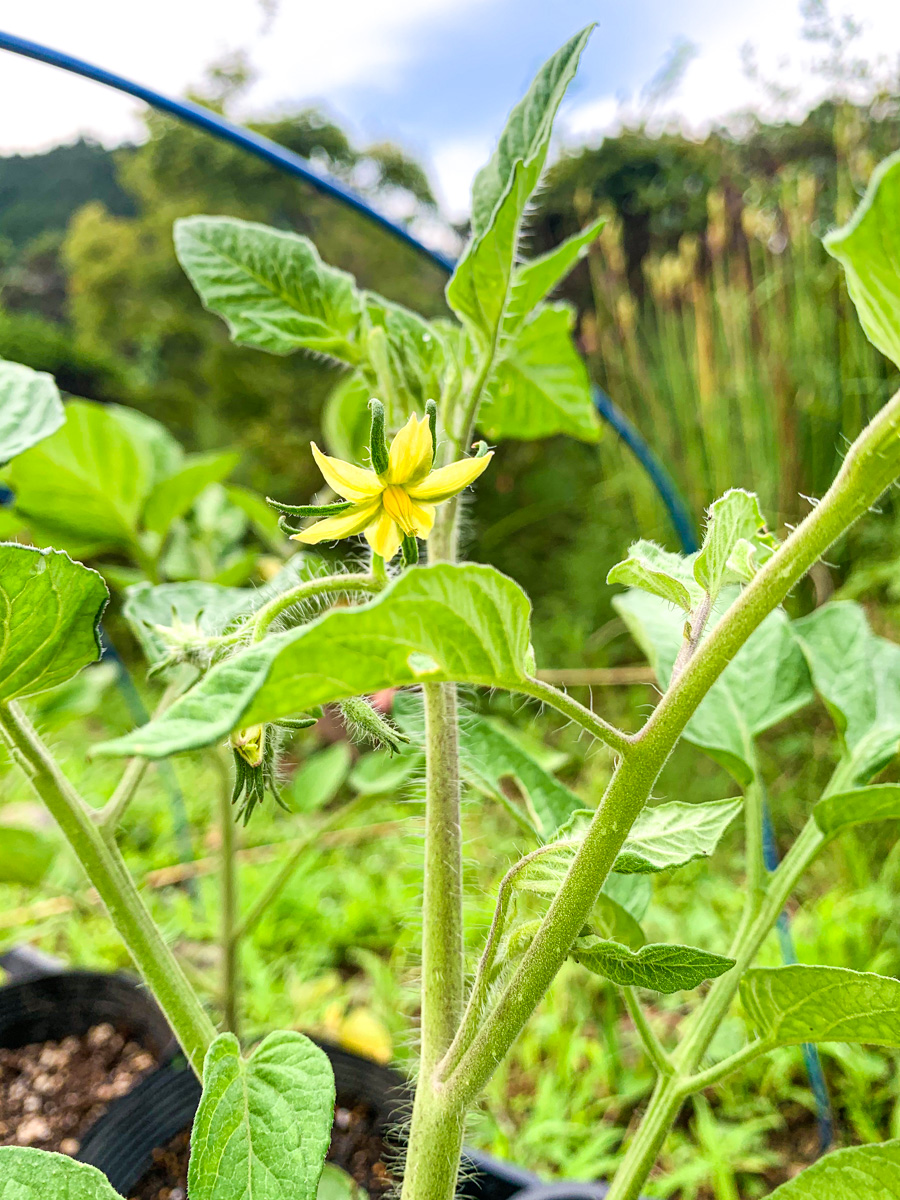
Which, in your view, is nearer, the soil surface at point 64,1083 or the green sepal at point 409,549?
the green sepal at point 409,549

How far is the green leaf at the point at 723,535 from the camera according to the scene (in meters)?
0.22

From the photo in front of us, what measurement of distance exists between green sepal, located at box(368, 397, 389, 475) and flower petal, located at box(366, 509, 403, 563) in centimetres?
2

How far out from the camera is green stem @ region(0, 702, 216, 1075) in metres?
0.29

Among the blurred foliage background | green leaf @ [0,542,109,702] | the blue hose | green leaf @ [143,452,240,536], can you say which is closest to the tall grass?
the blurred foliage background

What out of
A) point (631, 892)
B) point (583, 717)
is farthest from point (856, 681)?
point (583, 717)

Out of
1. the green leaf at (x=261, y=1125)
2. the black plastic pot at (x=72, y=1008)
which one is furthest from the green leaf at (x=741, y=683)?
the black plastic pot at (x=72, y=1008)

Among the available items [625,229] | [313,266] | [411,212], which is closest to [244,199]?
[411,212]

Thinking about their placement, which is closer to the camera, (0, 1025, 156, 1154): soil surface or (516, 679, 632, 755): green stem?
(516, 679, 632, 755): green stem

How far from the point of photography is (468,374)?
34 cm

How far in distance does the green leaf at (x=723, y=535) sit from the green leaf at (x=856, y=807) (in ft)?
0.48

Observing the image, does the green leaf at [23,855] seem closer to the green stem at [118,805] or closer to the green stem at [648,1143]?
the green stem at [118,805]

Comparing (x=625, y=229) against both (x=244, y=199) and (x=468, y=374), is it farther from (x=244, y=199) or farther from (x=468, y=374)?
(x=468, y=374)

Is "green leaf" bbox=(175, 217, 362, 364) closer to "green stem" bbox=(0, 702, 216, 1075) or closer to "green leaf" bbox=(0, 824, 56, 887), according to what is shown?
"green stem" bbox=(0, 702, 216, 1075)

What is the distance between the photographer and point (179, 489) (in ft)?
1.85
